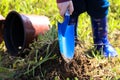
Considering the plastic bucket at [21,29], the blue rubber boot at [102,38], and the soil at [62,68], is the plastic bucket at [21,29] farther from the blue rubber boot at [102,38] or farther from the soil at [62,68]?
the blue rubber boot at [102,38]

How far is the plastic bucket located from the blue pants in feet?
1.13

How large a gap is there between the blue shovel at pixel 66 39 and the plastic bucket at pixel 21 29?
1.40 feet

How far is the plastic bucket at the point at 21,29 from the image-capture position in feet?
8.27

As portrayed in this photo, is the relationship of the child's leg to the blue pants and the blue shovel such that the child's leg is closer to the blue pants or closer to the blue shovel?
the blue pants

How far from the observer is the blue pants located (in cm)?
238

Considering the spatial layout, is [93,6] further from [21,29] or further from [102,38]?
[21,29]

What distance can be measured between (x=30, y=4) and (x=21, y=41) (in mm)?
656

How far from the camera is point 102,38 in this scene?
2.48 m

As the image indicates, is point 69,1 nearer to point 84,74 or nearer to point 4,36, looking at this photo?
point 84,74

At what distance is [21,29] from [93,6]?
0.71 meters

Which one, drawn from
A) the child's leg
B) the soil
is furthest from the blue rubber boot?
the soil

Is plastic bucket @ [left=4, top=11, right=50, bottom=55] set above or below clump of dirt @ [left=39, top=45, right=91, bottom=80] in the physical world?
above

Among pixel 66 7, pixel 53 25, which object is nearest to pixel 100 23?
pixel 53 25

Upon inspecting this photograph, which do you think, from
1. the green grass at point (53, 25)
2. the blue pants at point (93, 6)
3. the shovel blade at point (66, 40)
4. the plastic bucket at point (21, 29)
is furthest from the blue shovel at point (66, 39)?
the plastic bucket at point (21, 29)
